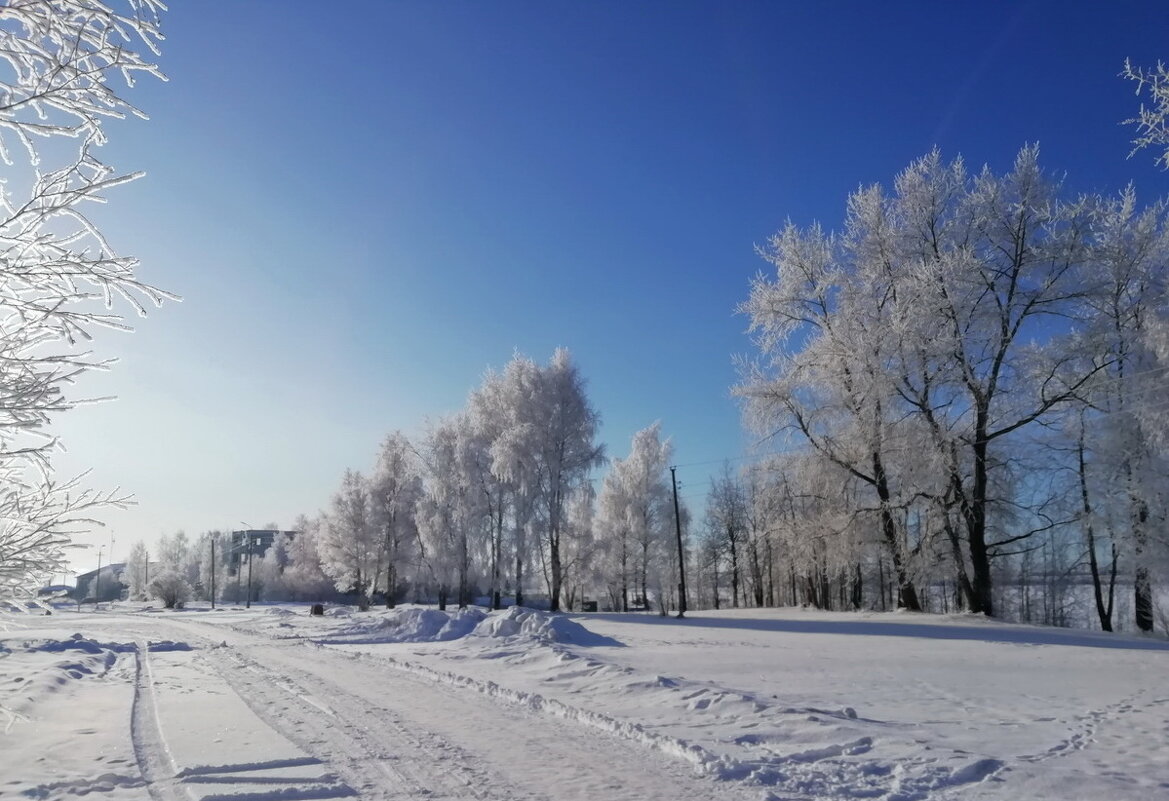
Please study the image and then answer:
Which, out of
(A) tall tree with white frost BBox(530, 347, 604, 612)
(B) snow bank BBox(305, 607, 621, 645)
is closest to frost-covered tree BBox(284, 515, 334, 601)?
(A) tall tree with white frost BBox(530, 347, 604, 612)

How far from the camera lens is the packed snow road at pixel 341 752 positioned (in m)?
6.04

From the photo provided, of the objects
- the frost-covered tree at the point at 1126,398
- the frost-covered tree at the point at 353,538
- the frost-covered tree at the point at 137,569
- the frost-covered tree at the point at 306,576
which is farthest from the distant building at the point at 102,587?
the frost-covered tree at the point at 1126,398

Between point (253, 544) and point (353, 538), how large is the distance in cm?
6410

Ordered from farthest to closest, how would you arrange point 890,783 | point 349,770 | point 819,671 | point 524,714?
1. point 819,671
2. point 524,714
3. point 349,770
4. point 890,783

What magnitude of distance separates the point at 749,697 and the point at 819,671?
3667 millimetres

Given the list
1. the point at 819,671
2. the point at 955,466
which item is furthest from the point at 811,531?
the point at 819,671

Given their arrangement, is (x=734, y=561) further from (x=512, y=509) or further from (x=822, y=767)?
(x=822, y=767)

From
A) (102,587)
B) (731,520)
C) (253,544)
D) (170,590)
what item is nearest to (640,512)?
(731,520)

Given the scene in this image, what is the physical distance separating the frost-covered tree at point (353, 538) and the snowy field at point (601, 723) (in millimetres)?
32655

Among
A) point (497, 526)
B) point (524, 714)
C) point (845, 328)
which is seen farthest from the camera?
point (497, 526)

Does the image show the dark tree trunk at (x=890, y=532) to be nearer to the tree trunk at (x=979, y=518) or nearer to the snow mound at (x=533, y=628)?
the tree trunk at (x=979, y=518)

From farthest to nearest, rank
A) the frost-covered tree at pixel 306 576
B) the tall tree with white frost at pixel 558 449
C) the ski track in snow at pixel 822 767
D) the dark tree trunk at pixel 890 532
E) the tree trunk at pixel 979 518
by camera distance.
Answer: the frost-covered tree at pixel 306 576, the tall tree with white frost at pixel 558 449, the dark tree trunk at pixel 890 532, the tree trunk at pixel 979 518, the ski track in snow at pixel 822 767

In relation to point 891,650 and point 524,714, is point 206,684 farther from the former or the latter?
point 891,650

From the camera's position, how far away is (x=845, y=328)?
25062mm
